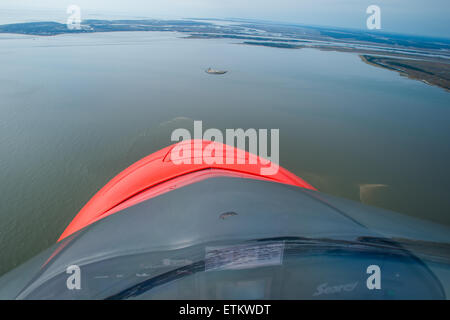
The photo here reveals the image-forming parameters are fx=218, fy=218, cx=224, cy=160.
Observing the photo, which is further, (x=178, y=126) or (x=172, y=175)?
(x=178, y=126)

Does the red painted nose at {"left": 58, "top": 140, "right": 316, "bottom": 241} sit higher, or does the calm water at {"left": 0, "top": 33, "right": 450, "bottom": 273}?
the calm water at {"left": 0, "top": 33, "right": 450, "bottom": 273}

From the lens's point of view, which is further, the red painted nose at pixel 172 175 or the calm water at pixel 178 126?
the calm water at pixel 178 126

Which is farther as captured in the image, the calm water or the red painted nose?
the calm water

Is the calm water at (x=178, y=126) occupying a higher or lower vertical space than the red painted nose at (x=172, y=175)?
higher

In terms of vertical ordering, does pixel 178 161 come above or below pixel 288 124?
below

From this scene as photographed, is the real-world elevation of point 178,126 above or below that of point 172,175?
above
